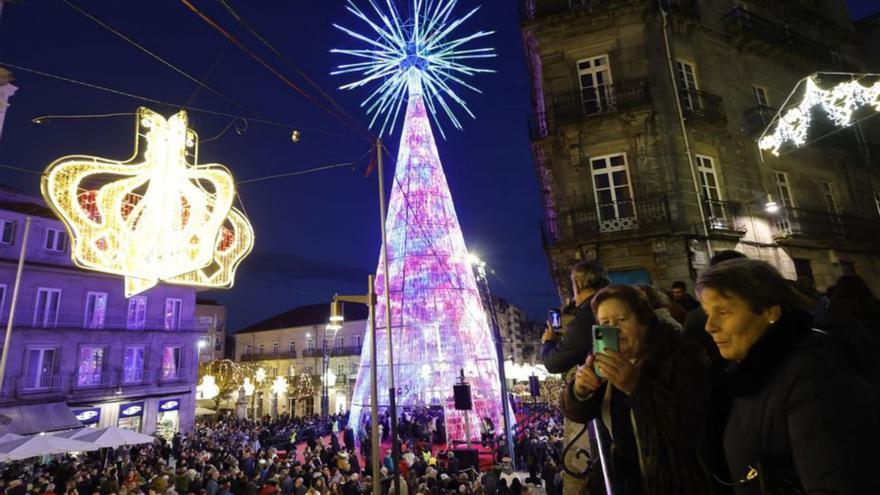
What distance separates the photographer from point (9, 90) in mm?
8672

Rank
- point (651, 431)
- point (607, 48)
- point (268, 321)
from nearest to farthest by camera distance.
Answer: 1. point (651, 431)
2. point (607, 48)
3. point (268, 321)

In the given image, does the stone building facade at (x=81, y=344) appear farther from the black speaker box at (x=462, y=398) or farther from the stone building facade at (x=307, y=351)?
the black speaker box at (x=462, y=398)

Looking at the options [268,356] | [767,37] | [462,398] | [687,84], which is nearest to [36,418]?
[462,398]

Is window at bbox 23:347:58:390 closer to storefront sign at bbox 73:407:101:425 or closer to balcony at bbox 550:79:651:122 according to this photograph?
storefront sign at bbox 73:407:101:425

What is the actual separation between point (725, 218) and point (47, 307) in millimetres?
33092

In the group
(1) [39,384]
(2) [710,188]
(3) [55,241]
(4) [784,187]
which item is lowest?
(1) [39,384]

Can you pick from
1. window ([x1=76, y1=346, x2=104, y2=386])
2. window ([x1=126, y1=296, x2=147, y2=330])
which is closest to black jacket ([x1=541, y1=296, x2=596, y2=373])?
window ([x1=76, y1=346, x2=104, y2=386])

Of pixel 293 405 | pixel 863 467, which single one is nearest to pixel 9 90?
pixel 863 467

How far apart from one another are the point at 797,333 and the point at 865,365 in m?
1.16

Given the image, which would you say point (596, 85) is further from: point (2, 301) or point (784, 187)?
point (2, 301)

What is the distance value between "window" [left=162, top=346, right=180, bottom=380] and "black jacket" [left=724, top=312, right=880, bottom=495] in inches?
1342

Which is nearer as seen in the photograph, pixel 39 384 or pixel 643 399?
pixel 643 399

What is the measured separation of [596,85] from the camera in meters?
15.4

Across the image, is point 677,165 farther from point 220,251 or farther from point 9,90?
point 9,90
